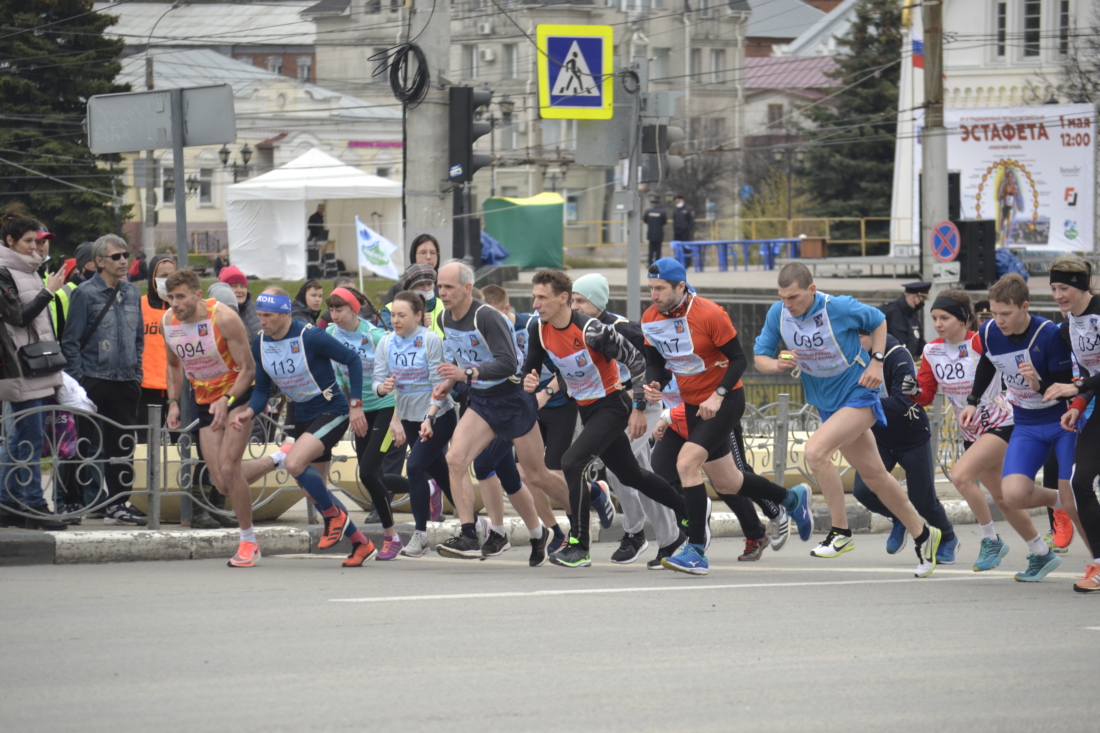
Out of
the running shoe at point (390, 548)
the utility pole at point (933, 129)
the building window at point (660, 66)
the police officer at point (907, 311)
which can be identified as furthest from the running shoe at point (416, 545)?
the building window at point (660, 66)

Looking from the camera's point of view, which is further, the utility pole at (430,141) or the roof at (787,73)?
the roof at (787,73)

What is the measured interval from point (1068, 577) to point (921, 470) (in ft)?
3.90

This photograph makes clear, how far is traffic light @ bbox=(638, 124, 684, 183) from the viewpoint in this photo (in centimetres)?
1418

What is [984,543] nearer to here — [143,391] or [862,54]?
[143,391]

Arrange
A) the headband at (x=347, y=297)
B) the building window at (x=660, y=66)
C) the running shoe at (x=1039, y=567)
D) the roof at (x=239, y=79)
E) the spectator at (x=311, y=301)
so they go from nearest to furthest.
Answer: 1. the running shoe at (x=1039, y=567)
2. the headband at (x=347, y=297)
3. the spectator at (x=311, y=301)
4. the roof at (x=239, y=79)
5. the building window at (x=660, y=66)

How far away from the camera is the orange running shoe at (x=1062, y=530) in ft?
31.1

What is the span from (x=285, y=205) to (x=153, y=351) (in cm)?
2966

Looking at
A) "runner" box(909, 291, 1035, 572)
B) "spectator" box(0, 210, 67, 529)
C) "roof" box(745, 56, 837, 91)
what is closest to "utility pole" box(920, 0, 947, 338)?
"runner" box(909, 291, 1035, 572)

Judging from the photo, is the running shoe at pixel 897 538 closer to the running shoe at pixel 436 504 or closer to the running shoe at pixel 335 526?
the running shoe at pixel 436 504

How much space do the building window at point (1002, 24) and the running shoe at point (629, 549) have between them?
3959 cm

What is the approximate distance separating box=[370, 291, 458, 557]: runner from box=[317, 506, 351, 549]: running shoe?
1.26 ft

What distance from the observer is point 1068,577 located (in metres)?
8.77

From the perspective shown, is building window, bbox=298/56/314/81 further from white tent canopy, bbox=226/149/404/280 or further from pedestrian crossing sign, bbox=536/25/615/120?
pedestrian crossing sign, bbox=536/25/615/120

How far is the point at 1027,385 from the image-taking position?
8234 millimetres
